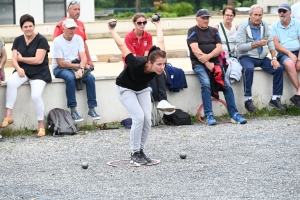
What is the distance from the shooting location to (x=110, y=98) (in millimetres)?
12477

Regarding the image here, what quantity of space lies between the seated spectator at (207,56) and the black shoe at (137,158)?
2980mm

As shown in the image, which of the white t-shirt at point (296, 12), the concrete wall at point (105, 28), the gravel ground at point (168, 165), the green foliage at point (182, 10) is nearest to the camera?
the gravel ground at point (168, 165)

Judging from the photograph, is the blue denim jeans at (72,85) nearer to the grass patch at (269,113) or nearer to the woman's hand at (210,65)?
the woman's hand at (210,65)

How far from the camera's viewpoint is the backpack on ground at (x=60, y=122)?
1152cm

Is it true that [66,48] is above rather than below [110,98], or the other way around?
above

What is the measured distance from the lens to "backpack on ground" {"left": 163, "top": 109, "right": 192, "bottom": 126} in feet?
40.3

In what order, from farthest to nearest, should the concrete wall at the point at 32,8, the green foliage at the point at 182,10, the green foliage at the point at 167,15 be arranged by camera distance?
the green foliage at the point at 182,10 → the green foliage at the point at 167,15 → the concrete wall at the point at 32,8

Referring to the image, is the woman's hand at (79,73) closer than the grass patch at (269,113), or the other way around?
the woman's hand at (79,73)

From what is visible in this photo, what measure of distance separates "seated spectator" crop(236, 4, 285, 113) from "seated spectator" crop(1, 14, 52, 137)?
328 centimetres

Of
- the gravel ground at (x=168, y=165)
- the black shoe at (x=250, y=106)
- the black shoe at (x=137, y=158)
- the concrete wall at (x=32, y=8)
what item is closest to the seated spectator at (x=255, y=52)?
the black shoe at (x=250, y=106)

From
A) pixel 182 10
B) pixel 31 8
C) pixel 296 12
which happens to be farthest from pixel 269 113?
pixel 182 10

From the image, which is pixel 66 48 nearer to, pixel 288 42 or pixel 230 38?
pixel 230 38

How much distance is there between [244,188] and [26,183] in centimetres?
232

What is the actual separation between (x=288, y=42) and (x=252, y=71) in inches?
38.0
